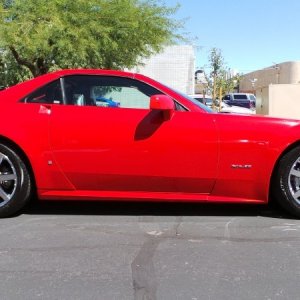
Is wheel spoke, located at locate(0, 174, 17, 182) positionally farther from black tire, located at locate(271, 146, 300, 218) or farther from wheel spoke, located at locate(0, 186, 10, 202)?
black tire, located at locate(271, 146, 300, 218)

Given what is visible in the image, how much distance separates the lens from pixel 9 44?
39.0ft

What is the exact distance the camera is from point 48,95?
17.2ft

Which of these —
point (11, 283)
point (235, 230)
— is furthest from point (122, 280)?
point (235, 230)

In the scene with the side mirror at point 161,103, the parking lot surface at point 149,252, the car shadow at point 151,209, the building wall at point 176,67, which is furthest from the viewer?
the building wall at point 176,67

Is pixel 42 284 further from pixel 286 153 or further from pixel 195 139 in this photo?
pixel 286 153

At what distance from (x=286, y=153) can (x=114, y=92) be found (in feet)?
6.39

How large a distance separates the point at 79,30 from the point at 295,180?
8287 mm

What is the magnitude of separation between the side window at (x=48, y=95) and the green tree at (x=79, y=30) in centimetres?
664

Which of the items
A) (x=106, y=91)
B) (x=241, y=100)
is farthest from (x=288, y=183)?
(x=241, y=100)

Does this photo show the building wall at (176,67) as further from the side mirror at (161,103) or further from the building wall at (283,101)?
the side mirror at (161,103)

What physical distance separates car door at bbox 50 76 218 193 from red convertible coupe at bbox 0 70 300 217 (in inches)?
0.4

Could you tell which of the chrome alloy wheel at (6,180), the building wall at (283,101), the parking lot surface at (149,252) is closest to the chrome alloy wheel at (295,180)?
the parking lot surface at (149,252)

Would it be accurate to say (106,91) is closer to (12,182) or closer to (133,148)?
(133,148)

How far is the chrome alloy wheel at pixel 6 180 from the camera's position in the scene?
5.15 m
